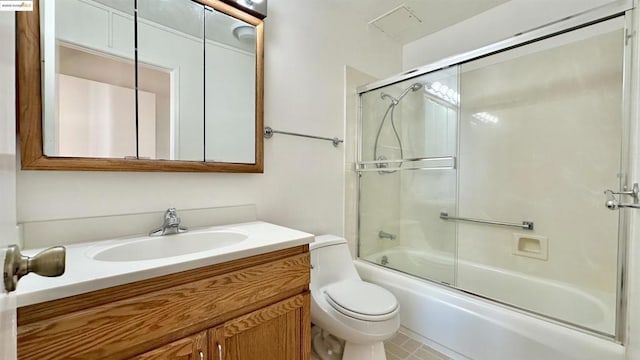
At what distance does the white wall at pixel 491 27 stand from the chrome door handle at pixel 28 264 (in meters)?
2.64

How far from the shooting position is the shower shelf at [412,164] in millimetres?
1975

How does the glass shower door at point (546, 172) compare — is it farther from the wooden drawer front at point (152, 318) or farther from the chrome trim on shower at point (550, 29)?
the wooden drawer front at point (152, 318)

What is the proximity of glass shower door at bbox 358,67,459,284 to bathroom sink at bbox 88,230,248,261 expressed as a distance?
1.24m

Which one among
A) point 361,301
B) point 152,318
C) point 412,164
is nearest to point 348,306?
point 361,301

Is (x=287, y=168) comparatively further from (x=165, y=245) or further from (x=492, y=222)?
(x=492, y=222)

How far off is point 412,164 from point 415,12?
116 centimetres

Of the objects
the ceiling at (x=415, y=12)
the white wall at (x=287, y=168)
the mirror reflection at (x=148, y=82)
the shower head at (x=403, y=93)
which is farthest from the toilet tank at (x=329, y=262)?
the ceiling at (x=415, y=12)

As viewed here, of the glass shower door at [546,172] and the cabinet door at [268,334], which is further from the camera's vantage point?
the glass shower door at [546,172]

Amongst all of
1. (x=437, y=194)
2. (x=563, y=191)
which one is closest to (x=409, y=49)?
(x=437, y=194)

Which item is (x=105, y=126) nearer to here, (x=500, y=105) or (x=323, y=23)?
(x=323, y=23)

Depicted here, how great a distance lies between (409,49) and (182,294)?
267 cm

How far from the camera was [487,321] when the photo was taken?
1436 millimetres

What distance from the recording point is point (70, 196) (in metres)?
1.02

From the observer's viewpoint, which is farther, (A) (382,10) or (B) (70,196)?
(A) (382,10)
